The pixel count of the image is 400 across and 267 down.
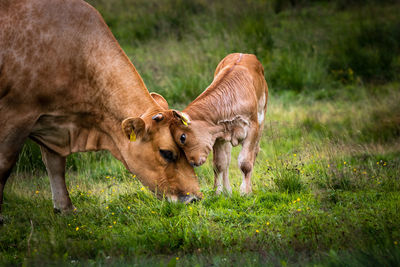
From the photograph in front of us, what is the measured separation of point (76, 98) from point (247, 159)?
209 cm

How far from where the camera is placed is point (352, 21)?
48.4ft

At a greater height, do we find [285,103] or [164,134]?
[164,134]

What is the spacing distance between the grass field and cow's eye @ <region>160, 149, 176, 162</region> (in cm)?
46

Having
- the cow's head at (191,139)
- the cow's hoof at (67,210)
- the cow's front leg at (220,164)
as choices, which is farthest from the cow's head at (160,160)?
the cow's hoof at (67,210)

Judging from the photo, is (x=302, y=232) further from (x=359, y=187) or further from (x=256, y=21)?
(x=256, y=21)

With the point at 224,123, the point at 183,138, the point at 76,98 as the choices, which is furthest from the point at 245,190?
the point at 76,98

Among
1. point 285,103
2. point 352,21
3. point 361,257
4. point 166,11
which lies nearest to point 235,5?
point 166,11

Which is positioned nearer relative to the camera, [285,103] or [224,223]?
[224,223]

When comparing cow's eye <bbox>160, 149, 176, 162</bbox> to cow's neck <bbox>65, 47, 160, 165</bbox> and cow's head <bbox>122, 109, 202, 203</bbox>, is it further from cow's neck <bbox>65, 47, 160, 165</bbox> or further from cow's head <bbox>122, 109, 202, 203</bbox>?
cow's neck <bbox>65, 47, 160, 165</bbox>

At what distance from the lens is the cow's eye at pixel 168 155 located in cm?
540

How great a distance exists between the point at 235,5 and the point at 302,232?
456 inches

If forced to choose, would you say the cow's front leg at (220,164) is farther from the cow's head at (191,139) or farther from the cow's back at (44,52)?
the cow's back at (44,52)

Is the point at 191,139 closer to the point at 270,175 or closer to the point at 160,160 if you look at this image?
the point at 160,160

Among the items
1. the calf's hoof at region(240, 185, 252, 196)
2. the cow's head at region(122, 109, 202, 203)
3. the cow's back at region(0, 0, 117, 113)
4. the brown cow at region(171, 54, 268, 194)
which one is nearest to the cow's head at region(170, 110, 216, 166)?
the brown cow at region(171, 54, 268, 194)
